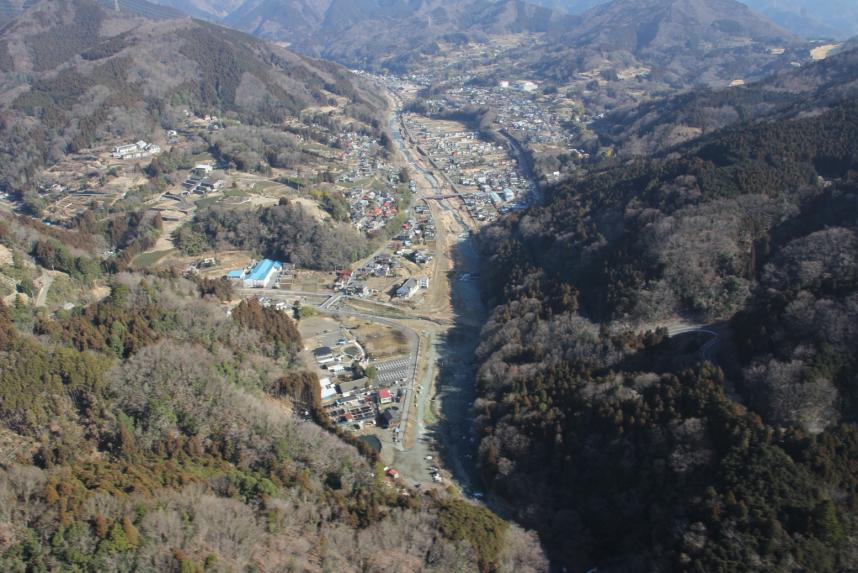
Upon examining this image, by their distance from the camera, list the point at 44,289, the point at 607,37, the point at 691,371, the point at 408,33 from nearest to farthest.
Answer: the point at 691,371 < the point at 44,289 < the point at 607,37 < the point at 408,33

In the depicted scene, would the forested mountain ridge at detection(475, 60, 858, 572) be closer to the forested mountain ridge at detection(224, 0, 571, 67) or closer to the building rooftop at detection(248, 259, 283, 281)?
the building rooftop at detection(248, 259, 283, 281)

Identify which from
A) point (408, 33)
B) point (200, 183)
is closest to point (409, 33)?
point (408, 33)

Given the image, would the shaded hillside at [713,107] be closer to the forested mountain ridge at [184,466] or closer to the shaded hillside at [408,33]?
the forested mountain ridge at [184,466]

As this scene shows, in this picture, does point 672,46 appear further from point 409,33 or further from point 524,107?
point 409,33

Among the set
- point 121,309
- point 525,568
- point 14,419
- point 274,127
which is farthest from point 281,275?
point 274,127

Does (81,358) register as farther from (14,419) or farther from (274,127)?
(274,127)

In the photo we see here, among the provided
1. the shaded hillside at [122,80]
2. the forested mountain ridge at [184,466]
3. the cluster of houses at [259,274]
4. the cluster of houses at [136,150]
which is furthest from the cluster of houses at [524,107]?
the forested mountain ridge at [184,466]

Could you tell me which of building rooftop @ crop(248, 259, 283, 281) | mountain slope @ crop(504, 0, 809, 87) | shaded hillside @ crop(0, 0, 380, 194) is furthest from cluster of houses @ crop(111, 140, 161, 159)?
mountain slope @ crop(504, 0, 809, 87)
